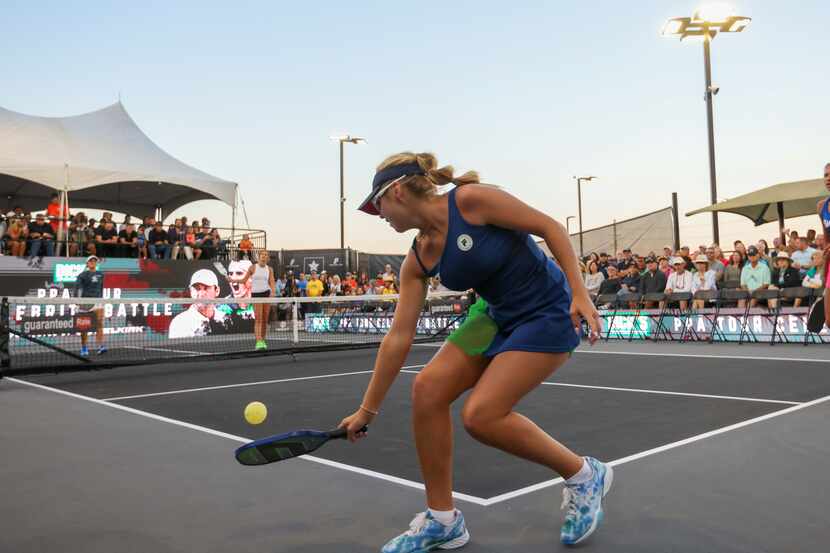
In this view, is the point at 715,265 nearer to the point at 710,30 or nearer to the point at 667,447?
the point at 710,30

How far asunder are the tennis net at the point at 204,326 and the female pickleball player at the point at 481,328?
7833 millimetres

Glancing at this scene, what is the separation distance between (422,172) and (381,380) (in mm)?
828

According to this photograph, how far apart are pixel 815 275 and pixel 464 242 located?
36.1 ft

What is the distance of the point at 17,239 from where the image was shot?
1708 cm

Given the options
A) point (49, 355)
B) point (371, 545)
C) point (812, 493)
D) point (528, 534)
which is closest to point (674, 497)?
point (812, 493)

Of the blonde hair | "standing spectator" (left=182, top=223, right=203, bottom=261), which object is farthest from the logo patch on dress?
"standing spectator" (left=182, top=223, right=203, bottom=261)

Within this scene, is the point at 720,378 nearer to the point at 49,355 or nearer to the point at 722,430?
the point at 722,430

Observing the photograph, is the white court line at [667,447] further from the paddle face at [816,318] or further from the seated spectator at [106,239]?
the seated spectator at [106,239]

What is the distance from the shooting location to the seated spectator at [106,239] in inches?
720

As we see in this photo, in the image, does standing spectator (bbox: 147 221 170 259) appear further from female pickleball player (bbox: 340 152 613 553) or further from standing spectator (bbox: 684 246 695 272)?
female pickleball player (bbox: 340 152 613 553)

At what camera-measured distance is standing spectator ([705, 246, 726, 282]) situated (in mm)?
13477

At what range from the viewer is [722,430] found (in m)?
4.67

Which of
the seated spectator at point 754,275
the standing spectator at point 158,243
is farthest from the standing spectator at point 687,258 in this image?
the standing spectator at point 158,243

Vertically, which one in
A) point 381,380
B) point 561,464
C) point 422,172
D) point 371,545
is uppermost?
point 422,172
